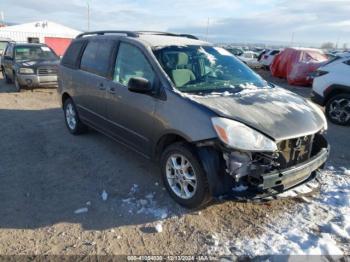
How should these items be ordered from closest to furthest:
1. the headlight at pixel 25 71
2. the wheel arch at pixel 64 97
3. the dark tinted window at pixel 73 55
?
the dark tinted window at pixel 73 55
the wheel arch at pixel 64 97
the headlight at pixel 25 71

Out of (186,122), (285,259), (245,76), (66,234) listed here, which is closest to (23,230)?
(66,234)

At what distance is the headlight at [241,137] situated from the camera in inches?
118

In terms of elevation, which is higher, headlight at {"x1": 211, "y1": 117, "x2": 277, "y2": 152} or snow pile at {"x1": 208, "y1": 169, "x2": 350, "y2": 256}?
headlight at {"x1": 211, "y1": 117, "x2": 277, "y2": 152}

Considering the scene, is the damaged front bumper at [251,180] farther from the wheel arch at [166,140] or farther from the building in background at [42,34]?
the building in background at [42,34]

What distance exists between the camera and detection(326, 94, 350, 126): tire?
7.28 m

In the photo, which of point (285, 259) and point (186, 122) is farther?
point (186, 122)

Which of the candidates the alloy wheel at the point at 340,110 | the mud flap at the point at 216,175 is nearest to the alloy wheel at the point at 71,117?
the mud flap at the point at 216,175

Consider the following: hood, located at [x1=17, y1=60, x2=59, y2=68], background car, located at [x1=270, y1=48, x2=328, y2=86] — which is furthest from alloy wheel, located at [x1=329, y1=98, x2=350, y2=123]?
hood, located at [x1=17, y1=60, x2=59, y2=68]

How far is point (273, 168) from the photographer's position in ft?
10.3

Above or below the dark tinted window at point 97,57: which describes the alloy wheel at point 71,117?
below

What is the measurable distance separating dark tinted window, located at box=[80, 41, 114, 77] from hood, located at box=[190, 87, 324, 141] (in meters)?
1.85

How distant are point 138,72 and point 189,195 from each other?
171 centimetres

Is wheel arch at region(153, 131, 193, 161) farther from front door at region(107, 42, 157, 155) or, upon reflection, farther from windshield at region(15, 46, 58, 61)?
windshield at region(15, 46, 58, 61)

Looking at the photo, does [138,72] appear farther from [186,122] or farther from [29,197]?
[29,197]
